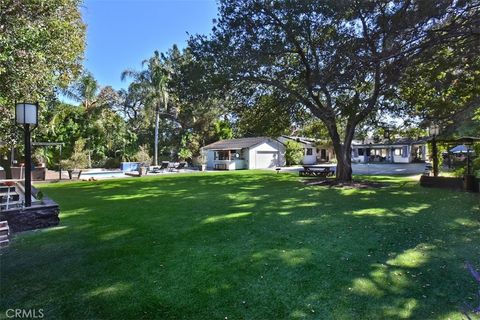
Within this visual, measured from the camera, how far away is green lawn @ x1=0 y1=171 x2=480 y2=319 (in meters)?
3.56

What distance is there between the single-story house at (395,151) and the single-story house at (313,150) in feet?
12.9

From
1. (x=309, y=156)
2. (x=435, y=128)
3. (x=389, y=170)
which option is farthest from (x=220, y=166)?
(x=435, y=128)

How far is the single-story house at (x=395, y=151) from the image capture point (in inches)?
1442

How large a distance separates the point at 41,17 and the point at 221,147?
26643 mm

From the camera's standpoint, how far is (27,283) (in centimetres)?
416

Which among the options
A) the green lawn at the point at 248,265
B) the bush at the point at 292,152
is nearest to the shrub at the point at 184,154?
the bush at the point at 292,152

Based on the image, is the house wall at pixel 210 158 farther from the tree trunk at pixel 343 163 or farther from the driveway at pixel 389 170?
the tree trunk at pixel 343 163

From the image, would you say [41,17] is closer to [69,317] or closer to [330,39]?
[69,317]

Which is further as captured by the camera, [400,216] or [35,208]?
[400,216]

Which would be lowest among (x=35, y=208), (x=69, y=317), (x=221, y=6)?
(x=69, y=317)

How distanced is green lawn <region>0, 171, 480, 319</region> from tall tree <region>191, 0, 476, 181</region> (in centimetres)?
438

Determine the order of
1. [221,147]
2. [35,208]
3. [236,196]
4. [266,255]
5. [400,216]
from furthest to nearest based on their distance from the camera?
[221,147] → [236,196] → [400,216] → [35,208] → [266,255]

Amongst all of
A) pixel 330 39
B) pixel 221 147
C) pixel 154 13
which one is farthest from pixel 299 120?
pixel 221 147

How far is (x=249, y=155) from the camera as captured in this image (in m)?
32.7
